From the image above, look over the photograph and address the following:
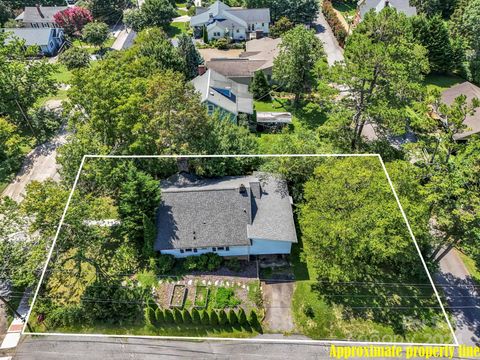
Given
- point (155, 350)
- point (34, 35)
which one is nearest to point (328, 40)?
Answer: point (34, 35)

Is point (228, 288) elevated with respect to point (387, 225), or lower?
lower

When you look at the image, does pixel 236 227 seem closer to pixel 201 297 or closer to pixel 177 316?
pixel 201 297

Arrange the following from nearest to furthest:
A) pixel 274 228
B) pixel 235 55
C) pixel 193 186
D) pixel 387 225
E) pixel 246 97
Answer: pixel 387 225 < pixel 274 228 < pixel 193 186 < pixel 246 97 < pixel 235 55

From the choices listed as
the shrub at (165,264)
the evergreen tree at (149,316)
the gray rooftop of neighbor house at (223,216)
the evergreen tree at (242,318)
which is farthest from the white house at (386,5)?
the evergreen tree at (149,316)

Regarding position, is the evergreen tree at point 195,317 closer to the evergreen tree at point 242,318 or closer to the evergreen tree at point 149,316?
the evergreen tree at point 242,318

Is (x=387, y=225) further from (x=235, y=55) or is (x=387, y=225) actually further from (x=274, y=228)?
(x=235, y=55)

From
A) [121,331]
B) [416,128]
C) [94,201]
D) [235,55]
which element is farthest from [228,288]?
[235,55]
